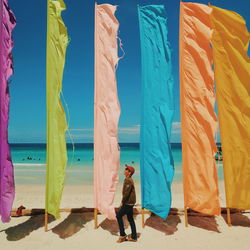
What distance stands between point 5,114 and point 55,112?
910 mm

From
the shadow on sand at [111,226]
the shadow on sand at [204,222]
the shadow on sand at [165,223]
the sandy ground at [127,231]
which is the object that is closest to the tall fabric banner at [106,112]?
the shadow on sand at [111,226]

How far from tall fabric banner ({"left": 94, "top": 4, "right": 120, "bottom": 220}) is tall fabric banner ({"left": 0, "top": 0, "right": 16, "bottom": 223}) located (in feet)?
5.24

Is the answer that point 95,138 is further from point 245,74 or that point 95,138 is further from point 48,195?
point 245,74

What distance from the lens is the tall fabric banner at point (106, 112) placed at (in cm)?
511

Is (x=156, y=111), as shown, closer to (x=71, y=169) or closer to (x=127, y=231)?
(x=127, y=231)

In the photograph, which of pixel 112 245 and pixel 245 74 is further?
pixel 245 74

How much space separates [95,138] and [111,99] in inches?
33.0

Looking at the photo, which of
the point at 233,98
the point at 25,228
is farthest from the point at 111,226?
the point at 233,98

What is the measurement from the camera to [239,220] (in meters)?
5.85

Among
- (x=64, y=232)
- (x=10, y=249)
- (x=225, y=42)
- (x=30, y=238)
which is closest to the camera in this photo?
(x=10, y=249)

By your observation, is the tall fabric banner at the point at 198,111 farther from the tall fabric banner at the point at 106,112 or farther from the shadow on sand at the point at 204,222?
the tall fabric banner at the point at 106,112

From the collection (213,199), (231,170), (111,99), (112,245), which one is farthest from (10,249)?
(231,170)

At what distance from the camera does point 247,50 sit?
5.57m

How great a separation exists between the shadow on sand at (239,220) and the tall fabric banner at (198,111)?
3.14 ft
